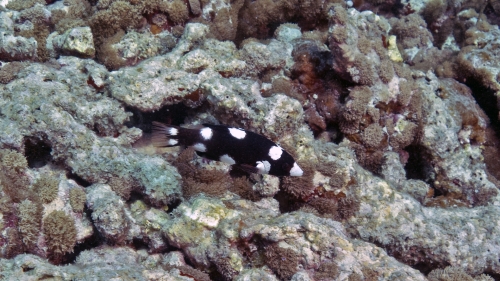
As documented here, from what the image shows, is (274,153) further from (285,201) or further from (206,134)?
(285,201)

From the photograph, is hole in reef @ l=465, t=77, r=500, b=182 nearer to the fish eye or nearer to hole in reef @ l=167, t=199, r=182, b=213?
the fish eye

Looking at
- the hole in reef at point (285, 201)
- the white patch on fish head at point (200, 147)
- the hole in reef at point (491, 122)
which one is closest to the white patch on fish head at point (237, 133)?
the white patch on fish head at point (200, 147)

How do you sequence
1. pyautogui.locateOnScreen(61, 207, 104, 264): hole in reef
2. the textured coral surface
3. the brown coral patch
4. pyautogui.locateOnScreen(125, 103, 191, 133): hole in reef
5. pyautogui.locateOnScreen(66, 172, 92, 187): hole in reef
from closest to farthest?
1. the brown coral patch
2. the textured coral surface
3. pyautogui.locateOnScreen(61, 207, 104, 264): hole in reef
4. pyautogui.locateOnScreen(66, 172, 92, 187): hole in reef
5. pyautogui.locateOnScreen(125, 103, 191, 133): hole in reef

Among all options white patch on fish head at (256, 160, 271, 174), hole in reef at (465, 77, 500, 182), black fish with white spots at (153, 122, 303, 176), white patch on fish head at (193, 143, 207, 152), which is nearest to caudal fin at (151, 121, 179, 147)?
black fish with white spots at (153, 122, 303, 176)

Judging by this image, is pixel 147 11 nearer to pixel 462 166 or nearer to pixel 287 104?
pixel 287 104

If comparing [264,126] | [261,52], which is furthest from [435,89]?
[264,126]
